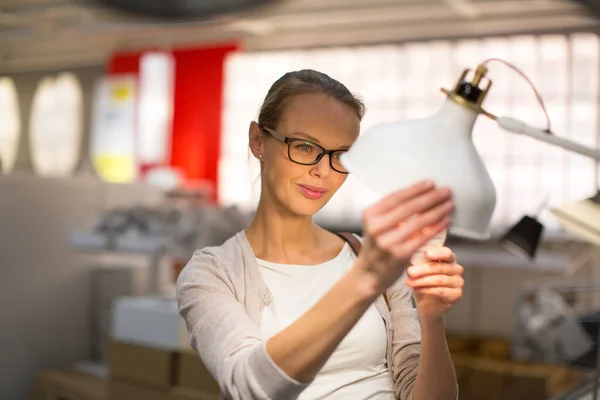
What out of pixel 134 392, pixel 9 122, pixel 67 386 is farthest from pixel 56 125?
pixel 134 392

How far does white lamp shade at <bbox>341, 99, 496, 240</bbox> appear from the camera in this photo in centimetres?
65

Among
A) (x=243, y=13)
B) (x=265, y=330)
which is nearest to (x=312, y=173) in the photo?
(x=265, y=330)

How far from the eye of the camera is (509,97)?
687 cm

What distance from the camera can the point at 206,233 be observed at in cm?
328

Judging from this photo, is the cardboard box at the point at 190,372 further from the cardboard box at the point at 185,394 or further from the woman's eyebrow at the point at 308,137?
the woman's eyebrow at the point at 308,137

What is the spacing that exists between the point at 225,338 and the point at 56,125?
1061 centimetres

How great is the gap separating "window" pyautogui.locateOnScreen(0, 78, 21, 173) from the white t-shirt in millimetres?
10400

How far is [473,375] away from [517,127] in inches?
175

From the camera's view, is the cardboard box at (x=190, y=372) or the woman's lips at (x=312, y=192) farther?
the cardboard box at (x=190, y=372)

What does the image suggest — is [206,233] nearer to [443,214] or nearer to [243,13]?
[243,13]

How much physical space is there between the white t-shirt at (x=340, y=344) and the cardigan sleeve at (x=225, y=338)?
2.3 inches

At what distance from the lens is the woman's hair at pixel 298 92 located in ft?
3.14

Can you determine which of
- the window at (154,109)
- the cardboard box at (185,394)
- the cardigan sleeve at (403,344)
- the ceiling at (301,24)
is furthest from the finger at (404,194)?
the window at (154,109)

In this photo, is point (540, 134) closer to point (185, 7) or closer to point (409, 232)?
point (409, 232)
